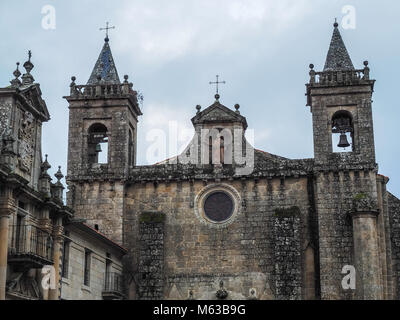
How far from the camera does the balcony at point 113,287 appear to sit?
29.6 meters

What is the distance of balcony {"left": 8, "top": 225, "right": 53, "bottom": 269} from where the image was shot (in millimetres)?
21750

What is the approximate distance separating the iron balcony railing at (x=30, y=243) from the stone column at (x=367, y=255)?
12.1 m

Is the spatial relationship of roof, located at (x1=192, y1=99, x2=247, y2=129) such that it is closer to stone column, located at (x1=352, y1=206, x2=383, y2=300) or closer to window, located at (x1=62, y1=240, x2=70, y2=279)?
stone column, located at (x1=352, y1=206, x2=383, y2=300)

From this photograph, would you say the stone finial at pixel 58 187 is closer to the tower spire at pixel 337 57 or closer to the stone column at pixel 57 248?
the stone column at pixel 57 248

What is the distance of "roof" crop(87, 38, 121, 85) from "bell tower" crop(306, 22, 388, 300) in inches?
358

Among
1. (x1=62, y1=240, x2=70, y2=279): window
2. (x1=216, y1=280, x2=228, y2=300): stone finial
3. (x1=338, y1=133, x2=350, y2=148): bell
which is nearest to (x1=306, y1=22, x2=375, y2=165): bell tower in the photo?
(x1=338, y1=133, x2=350, y2=148): bell

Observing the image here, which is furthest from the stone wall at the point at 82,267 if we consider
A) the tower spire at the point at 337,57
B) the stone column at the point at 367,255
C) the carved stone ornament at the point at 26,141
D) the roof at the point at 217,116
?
the tower spire at the point at 337,57

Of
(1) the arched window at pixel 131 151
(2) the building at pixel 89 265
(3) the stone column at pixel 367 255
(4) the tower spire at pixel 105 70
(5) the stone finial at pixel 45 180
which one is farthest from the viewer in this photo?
(4) the tower spire at pixel 105 70

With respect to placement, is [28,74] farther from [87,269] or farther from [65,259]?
[87,269]

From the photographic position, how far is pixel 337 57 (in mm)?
33062

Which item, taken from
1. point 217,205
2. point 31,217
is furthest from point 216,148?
point 31,217

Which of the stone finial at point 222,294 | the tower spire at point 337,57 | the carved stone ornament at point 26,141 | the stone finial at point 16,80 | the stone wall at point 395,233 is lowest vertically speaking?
the stone finial at point 222,294

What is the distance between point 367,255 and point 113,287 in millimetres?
10250
